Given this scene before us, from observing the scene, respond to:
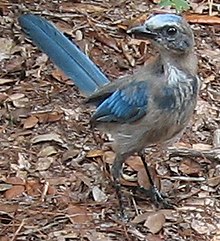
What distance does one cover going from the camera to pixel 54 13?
5.77 m

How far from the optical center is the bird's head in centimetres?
383

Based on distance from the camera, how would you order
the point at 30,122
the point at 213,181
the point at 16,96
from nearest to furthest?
the point at 213,181 < the point at 30,122 < the point at 16,96

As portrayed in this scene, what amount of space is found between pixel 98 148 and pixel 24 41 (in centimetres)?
113

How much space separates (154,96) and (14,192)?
0.91 m

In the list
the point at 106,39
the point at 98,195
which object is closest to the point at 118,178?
the point at 98,195

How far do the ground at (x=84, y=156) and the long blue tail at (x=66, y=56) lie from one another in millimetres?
389

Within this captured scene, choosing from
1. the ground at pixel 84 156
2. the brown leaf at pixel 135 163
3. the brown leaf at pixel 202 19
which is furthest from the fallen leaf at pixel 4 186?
the brown leaf at pixel 202 19

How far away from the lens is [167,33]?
12.6ft

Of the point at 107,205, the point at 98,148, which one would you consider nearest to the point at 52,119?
the point at 98,148

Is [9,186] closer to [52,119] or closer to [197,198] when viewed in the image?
[52,119]

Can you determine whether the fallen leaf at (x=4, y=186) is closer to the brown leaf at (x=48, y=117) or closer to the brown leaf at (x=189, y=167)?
the brown leaf at (x=48, y=117)

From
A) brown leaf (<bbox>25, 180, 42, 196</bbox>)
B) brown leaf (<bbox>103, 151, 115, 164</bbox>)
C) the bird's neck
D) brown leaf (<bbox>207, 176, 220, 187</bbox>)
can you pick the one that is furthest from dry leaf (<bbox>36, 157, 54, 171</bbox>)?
the bird's neck

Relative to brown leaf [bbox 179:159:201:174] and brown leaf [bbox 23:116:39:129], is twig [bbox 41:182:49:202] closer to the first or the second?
brown leaf [bbox 23:116:39:129]

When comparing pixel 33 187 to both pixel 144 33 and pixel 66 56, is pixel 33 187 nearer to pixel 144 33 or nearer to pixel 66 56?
pixel 66 56
